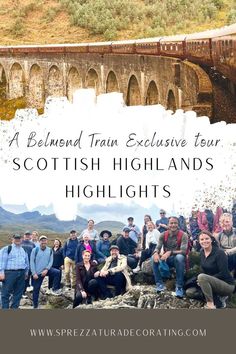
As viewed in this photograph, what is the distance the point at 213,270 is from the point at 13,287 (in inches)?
103

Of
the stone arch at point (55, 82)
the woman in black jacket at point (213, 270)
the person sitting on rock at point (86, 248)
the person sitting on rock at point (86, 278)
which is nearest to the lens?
the woman in black jacket at point (213, 270)

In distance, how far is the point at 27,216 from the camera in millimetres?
12703

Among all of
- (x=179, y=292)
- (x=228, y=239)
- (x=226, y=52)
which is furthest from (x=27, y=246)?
(x=226, y=52)

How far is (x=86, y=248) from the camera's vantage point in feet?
40.5

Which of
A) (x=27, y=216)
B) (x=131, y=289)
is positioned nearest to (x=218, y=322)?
(x=131, y=289)

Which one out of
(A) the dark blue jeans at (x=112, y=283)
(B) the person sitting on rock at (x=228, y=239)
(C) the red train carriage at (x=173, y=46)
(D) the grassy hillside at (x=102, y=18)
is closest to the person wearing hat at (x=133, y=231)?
(A) the dark blue jeans at (x=112, y=283)

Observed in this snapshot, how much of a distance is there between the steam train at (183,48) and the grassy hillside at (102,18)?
0.49ft

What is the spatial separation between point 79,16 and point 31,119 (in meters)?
2.21

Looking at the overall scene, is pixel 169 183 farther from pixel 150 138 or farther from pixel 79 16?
pixel 79 16

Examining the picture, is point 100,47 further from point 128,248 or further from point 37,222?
point 128,248

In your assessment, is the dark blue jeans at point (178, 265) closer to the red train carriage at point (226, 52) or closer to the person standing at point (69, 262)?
the person standing at point (69, 262)

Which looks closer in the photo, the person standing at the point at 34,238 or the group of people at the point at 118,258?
the group of people at the point at 118,258

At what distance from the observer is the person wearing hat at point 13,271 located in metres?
12.2

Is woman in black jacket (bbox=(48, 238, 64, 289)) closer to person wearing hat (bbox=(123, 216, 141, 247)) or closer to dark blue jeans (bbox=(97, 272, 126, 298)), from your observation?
dark blue jeans (bbox=(97, 272, 126, 298))
